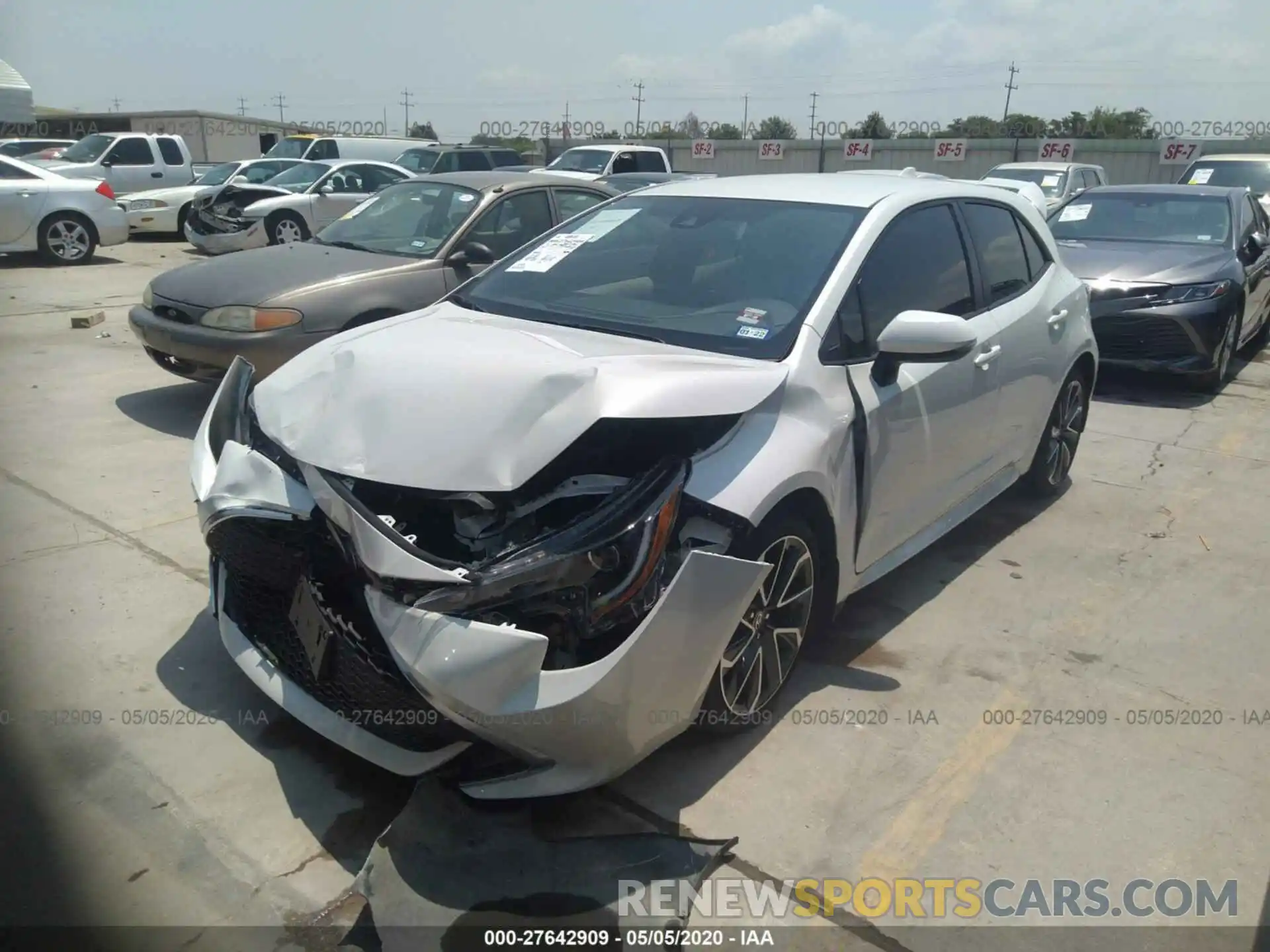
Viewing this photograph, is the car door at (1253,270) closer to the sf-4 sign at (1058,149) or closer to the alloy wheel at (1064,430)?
the alloy wheel at (1064,430)

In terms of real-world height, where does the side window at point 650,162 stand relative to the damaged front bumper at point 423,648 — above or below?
above

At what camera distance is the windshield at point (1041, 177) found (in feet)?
52.1

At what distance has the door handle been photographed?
4.18m

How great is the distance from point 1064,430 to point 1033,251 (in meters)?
1.07

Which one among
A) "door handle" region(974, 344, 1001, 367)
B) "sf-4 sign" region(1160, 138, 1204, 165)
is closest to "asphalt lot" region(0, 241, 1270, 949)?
"door handle" region(974, 344, 1001, 367)

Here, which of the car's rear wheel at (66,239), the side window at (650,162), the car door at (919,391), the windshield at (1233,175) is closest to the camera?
the car door at (919,391)

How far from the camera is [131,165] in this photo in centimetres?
1836

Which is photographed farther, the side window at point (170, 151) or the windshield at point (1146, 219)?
the side window at point (170, 151)

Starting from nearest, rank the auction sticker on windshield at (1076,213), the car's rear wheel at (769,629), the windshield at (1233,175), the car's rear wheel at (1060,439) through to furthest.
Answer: the car's rear wheel at (769,629) → the car's rear wheel at (1060,439) → the auction sticker on windshield at (1076,213) → the windshield at (1233,175)

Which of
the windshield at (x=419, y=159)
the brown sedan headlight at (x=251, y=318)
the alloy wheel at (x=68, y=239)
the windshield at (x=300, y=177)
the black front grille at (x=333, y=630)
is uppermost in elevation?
the windshield at (x=419, y=159)

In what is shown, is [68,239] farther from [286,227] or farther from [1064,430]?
[1064,430]

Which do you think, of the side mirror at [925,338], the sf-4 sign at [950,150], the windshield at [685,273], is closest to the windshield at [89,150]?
the windshield at [685,273]

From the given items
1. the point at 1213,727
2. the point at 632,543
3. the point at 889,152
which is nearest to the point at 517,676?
the point at 632,543

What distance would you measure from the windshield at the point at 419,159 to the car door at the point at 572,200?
1247cm
